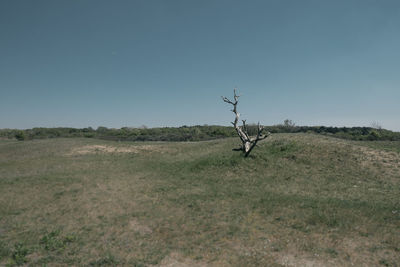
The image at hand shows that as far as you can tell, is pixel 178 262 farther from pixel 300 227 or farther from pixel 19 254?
pixel 19 254

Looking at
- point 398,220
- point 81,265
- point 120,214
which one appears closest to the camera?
point 81,265

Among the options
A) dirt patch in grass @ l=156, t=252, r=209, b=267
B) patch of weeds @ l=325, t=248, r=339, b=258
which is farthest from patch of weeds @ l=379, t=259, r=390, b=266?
dirt patch in grass @ l=156, t=252, r=209, b=267

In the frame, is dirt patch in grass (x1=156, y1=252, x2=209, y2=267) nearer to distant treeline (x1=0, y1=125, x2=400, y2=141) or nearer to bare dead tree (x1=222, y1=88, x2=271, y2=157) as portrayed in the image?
bare dead tree (x1=222, y1=88, x2=271, y2=157)

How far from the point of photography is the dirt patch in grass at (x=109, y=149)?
27.5 meters

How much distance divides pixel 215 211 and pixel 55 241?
635 centimetres

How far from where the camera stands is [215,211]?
9.94 m

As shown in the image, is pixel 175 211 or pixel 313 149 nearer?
pixel 175 211

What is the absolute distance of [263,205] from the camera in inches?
414

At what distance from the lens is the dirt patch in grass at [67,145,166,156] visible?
2746 centimetres

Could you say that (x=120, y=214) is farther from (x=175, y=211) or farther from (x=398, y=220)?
(x=398, y=220)

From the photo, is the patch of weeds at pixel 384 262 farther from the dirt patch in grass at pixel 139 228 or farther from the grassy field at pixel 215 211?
the dirt patch in grass at pixel 139 228

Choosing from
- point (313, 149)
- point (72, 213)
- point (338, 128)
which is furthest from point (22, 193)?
point (338, 128)

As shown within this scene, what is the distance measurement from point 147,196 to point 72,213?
12.6 ft

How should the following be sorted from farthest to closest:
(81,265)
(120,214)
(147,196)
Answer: (147,196), (120,214), (81,265)
